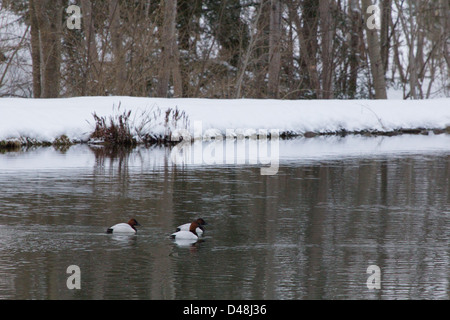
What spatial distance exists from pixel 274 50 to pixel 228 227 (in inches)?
971

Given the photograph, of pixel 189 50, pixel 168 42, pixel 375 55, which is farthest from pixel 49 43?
pixel 375 55

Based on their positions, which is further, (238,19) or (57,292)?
(238,19)

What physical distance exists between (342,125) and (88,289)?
20.9 metres

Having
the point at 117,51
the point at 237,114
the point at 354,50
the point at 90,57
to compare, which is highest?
the point at 354,50

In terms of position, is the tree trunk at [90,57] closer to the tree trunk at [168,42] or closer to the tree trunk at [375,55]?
the tree trunk at [168,42]

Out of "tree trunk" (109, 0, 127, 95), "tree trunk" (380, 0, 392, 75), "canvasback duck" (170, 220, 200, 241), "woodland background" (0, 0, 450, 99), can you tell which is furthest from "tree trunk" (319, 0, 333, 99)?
"canvasback duck" (170, 220, 200, 241)

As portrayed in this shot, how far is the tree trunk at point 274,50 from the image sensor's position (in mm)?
33656

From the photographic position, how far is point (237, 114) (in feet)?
82.4

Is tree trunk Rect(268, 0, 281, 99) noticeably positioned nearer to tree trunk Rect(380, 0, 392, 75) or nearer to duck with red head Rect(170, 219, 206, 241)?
tree trunk Rect(380, 0, 392, 75)

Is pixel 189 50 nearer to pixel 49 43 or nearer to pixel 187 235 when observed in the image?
pixel 49 43
